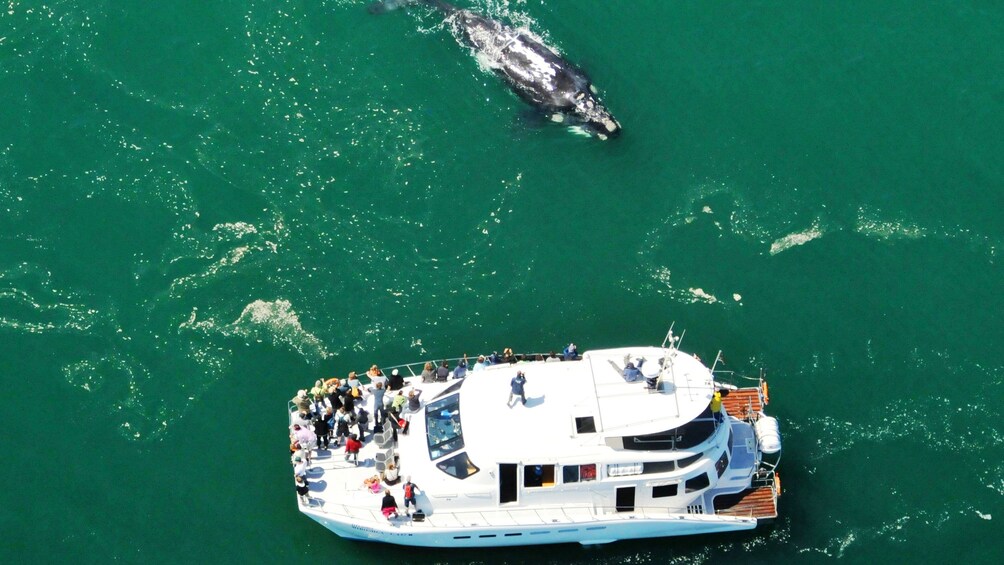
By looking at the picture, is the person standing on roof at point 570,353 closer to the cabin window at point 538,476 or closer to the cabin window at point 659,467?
the cabin window at point 538,476

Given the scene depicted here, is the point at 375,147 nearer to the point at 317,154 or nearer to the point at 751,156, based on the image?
the point at 317,154

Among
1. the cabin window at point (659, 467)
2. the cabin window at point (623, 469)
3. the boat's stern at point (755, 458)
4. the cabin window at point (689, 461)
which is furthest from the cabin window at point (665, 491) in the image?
the boat's stern at point (755, 458)

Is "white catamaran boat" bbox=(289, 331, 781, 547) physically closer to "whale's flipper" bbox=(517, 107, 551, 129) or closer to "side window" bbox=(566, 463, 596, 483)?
"side window" bbox=(566, 463, 596, 483)

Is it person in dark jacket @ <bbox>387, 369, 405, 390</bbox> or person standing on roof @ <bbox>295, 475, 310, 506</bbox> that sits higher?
person in dark jacket @ <bbox>387, 369, 405, 390</bbox>

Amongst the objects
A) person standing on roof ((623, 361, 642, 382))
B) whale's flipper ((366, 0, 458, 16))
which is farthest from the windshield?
whale's flipper ((366, 0, 458, 16))

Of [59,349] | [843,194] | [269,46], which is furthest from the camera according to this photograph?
[269,46]

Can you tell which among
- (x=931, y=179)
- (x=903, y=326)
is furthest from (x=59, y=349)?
(x=931, y=179)

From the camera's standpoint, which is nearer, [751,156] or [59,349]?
[59,349]
